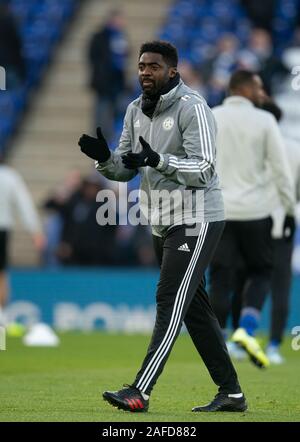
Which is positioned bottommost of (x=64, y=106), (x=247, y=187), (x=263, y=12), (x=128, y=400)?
(x=128, y=400)

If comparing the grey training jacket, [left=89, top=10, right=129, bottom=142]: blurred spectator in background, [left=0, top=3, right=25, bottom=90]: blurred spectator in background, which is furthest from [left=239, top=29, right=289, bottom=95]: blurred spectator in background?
the grey training jacket

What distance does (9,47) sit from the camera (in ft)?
72.3

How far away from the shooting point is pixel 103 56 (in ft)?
71.8

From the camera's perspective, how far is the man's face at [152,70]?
8.05m

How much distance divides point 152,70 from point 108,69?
540 inches

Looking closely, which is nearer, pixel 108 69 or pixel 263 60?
pixel 263 60

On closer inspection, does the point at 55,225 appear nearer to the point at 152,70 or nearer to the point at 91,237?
the point at 91,237

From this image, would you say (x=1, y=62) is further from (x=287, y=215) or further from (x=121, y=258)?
(x=287, y=215)

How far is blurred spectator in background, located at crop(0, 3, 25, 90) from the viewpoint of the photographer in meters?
21.8

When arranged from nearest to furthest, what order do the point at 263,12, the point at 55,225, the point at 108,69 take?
the point at 55,225 → the point at 108,69 → the point at 263,12

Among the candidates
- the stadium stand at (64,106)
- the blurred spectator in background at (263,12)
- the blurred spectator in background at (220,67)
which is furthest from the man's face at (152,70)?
the stadium stand at (64,106)

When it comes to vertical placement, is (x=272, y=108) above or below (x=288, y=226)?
above

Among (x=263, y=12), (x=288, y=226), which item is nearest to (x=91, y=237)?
(x=263, y=12)

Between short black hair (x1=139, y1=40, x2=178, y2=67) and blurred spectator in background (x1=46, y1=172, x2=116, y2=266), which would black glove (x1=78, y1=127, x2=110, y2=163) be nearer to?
short black hair (x1=139, y1=40, x2=178, y2=67)
